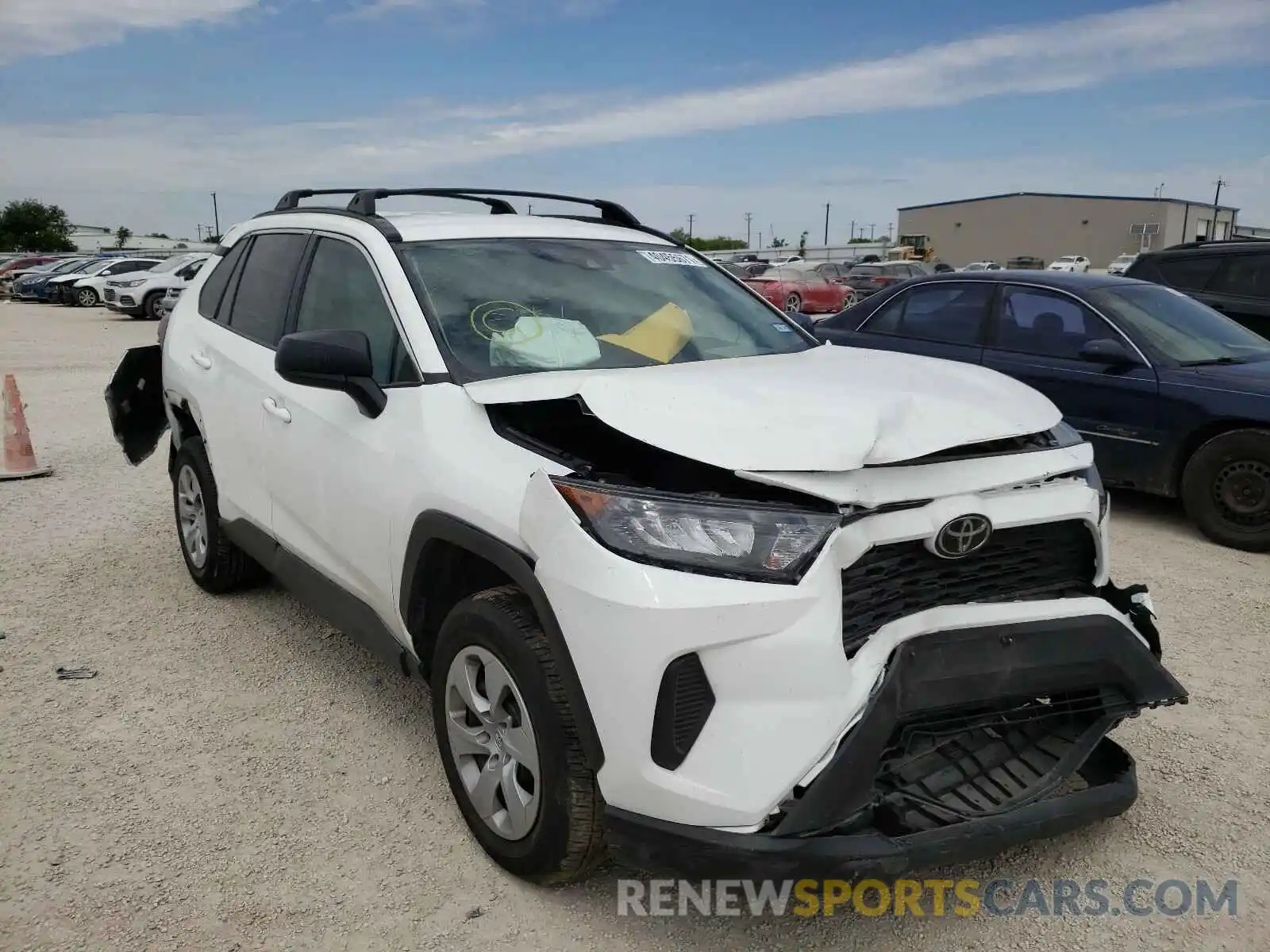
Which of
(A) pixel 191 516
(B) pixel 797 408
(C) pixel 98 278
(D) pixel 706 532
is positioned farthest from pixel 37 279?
(D) pixel 706 532

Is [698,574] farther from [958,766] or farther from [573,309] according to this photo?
[573,309]

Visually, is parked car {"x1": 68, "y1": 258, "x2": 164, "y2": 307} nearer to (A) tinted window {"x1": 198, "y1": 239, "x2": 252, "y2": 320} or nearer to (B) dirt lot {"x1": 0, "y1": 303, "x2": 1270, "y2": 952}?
(A) tinted window {"x1": 198, "y1": 239, "x2": 252, "y2": 320}

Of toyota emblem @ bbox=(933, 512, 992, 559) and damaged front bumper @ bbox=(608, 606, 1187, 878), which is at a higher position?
toyota emblem @ bbox=(933, 512, 992, 559)

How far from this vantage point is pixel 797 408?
2551 mm

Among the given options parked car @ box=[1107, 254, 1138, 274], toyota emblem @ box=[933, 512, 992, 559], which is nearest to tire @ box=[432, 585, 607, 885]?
toyota emblem @ box=[933, 512, 992, 559]

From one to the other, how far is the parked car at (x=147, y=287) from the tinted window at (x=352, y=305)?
23231mm

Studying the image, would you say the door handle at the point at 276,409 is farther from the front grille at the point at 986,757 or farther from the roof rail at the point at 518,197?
the front grille at the point at 986,757

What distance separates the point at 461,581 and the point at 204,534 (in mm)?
2393

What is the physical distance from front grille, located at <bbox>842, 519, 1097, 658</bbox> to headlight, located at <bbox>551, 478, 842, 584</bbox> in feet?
0.53

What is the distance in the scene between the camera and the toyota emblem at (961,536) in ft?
7.84

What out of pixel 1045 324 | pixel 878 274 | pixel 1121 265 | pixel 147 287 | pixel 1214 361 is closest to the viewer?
pixel 1214 361

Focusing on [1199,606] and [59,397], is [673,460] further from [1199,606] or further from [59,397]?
[59,397]

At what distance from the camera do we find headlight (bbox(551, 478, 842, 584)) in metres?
2.18

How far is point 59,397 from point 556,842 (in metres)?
11.6
